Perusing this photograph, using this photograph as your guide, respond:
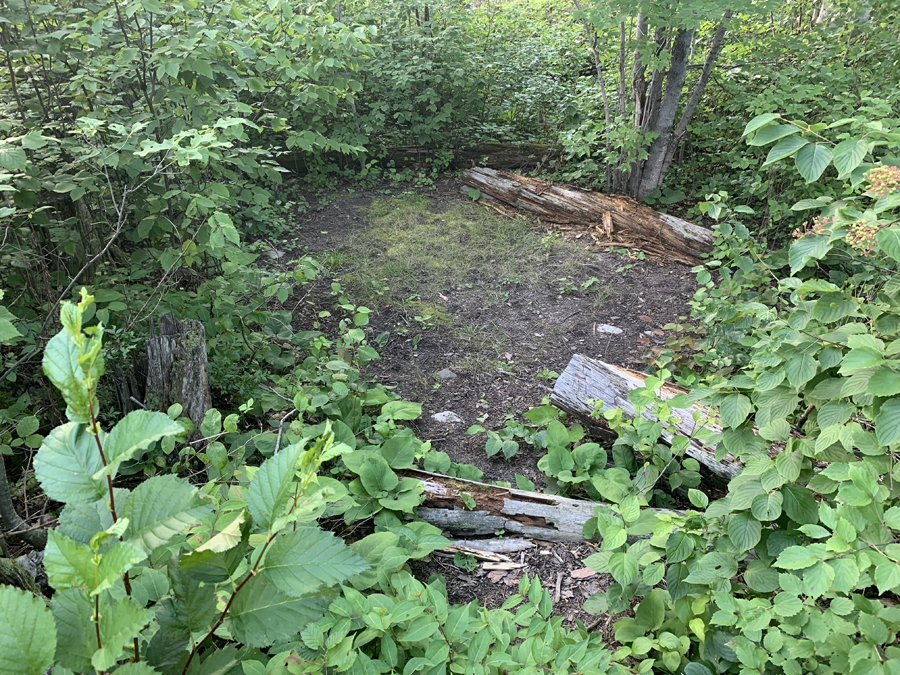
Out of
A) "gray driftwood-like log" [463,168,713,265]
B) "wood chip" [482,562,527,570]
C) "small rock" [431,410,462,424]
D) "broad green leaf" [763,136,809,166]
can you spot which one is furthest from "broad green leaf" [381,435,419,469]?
"gray driftwood-like log" [463,168,713,265]

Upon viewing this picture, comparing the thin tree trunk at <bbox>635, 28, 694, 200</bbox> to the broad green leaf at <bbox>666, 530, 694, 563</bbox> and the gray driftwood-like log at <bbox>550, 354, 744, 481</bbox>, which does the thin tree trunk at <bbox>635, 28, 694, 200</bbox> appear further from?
the broad green leaf at <bbox>666, 530, 694, 563</bbox>

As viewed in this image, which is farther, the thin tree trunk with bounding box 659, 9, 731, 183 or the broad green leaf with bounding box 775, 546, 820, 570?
the thin tree trunk with bounding box 659, 9, 731, 183

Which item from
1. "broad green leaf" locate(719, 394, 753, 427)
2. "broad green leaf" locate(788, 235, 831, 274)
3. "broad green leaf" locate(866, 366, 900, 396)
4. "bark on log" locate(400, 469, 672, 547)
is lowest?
"bark on log" locate(400, 469, 672, 547)

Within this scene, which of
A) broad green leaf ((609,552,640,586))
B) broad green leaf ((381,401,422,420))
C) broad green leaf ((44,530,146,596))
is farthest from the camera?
broad green leaf ((381,401,422,420))

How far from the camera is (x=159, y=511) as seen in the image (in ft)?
2.16

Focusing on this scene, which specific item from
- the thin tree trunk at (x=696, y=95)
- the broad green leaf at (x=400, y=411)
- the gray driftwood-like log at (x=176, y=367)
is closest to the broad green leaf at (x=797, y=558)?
the broad green leaf at (x=400, y=411)

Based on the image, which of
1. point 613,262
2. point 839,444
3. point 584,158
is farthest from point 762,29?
point 839,444

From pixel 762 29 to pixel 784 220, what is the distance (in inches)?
132

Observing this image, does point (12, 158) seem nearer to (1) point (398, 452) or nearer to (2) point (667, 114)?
(1) point (398, 452)

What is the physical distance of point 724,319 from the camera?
3.25 meters

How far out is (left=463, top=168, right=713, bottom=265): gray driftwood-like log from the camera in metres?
5.50

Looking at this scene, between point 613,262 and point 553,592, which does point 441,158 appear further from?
point 553,592

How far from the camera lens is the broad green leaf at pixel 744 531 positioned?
1547 mm

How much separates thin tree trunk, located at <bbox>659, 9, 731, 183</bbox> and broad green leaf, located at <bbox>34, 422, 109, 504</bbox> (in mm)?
6027
